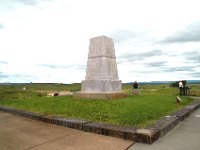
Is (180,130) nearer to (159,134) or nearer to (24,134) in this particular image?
(159,134)

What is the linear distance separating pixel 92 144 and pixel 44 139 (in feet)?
4.06

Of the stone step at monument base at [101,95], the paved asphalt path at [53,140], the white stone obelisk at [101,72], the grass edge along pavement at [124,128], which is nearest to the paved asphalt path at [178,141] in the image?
the grass edge along pavement at [124,128]

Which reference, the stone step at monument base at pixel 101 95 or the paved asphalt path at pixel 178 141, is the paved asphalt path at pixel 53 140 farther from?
the stone step at monument base at pixel 101 95

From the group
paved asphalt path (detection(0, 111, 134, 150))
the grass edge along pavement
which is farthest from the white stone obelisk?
paved asphalt path (detection(0, 111, 134, 150))

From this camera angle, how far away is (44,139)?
4734 millimetres

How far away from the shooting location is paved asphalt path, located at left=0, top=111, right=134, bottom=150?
13.8 feet

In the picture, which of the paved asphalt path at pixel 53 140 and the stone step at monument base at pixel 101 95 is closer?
the paved asphalt path at pixel 53 140

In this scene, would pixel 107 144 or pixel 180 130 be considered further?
pixel 180 130

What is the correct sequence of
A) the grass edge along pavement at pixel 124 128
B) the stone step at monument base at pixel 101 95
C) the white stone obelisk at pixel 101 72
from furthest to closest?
the white stone obelisk at pixel 101 72, the stone step at monument base at pixel 101 95, the grass edge along pavement at pixel 124 128

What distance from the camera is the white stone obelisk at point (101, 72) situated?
11.9 metres

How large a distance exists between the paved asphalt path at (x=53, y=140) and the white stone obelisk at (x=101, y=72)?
6051 millimetres

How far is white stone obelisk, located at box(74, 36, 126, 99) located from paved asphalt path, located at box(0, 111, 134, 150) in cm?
605

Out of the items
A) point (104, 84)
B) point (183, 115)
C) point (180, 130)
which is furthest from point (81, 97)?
point (180, 130)

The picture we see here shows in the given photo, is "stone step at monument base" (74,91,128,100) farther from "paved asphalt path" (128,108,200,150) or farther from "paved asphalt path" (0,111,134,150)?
"paved asphalt path" (128,108,200,150)
